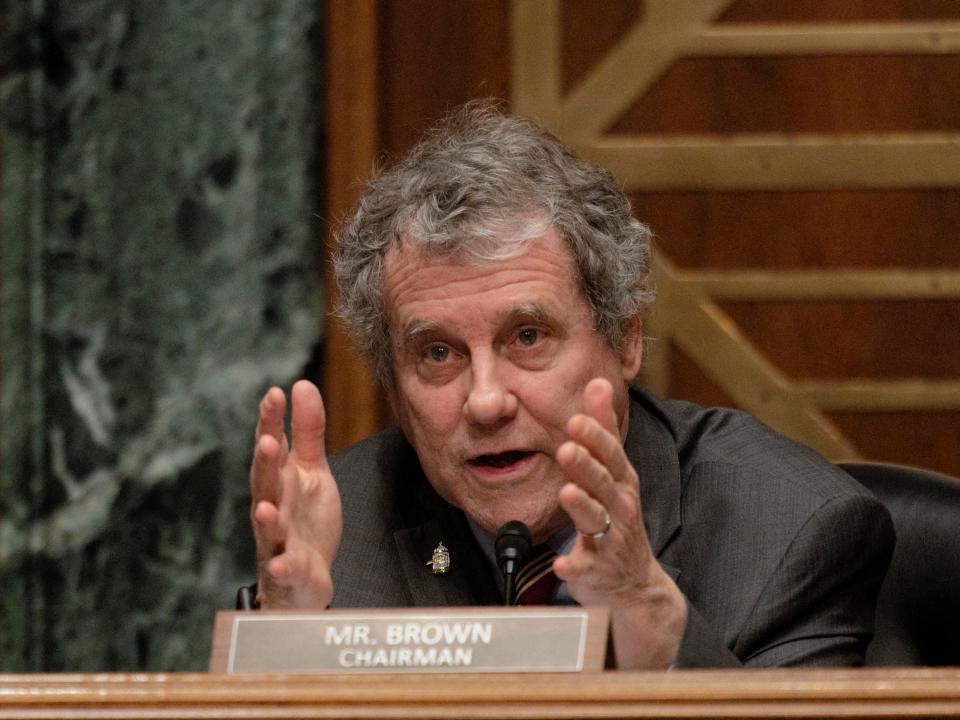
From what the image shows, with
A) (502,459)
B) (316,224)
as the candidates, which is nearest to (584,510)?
(502,459)

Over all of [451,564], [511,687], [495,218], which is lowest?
[451,564]

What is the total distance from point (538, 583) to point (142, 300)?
53.8 inches

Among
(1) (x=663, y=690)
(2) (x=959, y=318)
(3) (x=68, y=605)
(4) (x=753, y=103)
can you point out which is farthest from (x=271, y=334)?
(1) (x=663, y=690)

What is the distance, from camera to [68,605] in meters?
3.03

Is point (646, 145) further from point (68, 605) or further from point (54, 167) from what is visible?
point (68, 605)

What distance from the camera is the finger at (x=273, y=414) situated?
64.4 inches

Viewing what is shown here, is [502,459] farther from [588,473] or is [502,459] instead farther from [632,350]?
[588,473]

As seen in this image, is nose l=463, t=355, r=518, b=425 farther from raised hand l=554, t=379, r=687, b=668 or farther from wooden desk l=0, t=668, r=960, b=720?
wooden desk l=0, t=668, r=960, b=720

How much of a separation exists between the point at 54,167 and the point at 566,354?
1517 millimetres

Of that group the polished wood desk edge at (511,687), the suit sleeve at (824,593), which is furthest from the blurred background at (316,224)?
the polished wood desk edge at (511,687)

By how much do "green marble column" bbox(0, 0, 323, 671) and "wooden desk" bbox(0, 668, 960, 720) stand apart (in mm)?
1774

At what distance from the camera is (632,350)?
86.5 inches

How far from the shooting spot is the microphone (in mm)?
1730

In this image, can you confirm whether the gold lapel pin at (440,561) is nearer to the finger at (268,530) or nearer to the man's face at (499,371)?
the man's face at (499,371)
